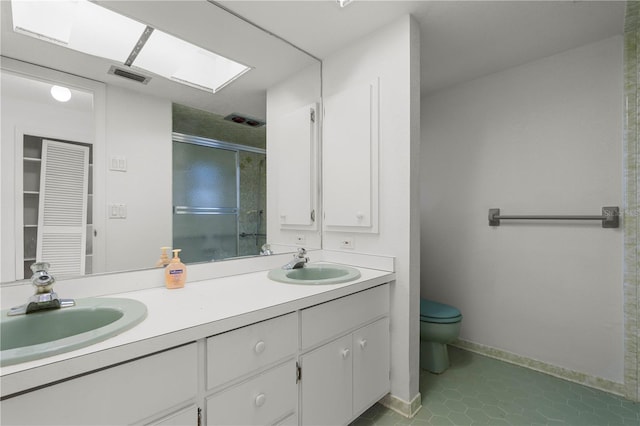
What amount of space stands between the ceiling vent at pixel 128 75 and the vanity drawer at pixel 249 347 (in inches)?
46.4

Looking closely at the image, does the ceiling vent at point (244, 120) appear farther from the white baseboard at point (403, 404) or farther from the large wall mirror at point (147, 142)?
the white baseboard at point (403, 404)

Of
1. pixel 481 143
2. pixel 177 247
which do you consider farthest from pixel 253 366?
pixel 481 143

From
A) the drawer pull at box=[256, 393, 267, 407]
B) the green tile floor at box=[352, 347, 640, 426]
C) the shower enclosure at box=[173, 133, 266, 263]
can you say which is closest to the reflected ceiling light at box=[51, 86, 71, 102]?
the shower enclosure at box=[173, 133, 266, 263]

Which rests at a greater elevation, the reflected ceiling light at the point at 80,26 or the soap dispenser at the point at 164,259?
the reflected ceiling light at the point at 80,26

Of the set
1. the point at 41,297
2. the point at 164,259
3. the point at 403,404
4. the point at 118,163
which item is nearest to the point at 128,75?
the point at 118,163

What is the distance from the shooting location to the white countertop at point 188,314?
2.05ft

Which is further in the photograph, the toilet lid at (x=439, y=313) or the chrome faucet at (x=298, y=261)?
the toilet lid at (x=439, y=313)

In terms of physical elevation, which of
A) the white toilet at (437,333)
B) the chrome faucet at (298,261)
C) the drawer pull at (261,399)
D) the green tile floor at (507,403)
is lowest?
the green tile floor at (507,403)

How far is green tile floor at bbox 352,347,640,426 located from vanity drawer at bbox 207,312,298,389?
2.70 feet

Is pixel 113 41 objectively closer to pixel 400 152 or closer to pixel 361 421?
pixel 400 152

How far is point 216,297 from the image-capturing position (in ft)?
3.72

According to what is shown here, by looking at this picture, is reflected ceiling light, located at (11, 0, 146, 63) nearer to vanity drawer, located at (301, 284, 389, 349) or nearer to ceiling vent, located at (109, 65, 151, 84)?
ceiling vent, located at (109, 65, 151, 84)

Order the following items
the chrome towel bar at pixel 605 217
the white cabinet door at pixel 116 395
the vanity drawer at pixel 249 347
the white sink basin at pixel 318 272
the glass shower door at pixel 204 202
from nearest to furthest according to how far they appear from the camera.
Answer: the white cabinet door at pixel 116 395
the vanity drawer at pixel 249 347
the glass shower door at pixel 204 202
the white sink basin at pixel 318 272
the chrome towel bar at pixel 605 217

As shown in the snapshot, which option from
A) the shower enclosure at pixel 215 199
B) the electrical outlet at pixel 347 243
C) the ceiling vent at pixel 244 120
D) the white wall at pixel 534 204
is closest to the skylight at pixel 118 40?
the ceiling vent at pixel 244 120
